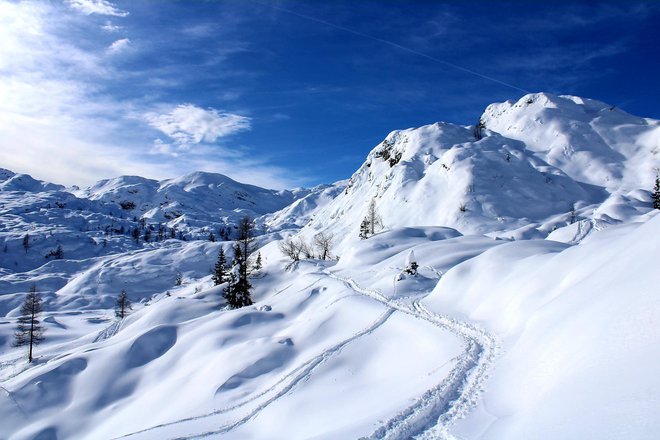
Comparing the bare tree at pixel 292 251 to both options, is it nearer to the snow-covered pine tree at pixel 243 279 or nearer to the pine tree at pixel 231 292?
the snow-covered pine tree at pixel 243 279

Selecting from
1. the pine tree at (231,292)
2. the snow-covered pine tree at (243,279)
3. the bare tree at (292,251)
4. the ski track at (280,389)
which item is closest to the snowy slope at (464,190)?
the bare tree at (292,251)

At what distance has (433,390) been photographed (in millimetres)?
14258

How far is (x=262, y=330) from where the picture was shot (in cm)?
3209

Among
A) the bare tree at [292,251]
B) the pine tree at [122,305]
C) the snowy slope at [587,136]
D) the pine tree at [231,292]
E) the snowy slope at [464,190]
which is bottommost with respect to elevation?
the pine tree at [122,305]

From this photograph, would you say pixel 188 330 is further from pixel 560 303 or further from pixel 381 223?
pixel 381 223

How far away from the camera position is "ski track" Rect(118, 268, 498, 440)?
12039 mm

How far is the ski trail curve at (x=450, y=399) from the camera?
467 inches

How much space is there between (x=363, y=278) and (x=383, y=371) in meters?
21.8

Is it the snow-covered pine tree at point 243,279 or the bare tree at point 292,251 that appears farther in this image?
the bare tree at point 292,251

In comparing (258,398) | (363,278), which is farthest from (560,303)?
(363,278)

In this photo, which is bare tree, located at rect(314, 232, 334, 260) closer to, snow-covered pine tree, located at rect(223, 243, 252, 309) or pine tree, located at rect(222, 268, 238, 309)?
snow-covered pine tree, located at rect(223, 243, 252, 309)

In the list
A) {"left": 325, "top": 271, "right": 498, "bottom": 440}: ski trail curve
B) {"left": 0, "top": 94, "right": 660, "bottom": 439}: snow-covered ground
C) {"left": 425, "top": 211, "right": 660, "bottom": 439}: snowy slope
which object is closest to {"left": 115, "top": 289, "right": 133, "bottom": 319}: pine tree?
{"left": 0, "top": 94, "right": 660, "bottom": 439}: snow-covered ground

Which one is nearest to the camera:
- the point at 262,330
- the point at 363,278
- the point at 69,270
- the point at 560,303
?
the point at 560,303

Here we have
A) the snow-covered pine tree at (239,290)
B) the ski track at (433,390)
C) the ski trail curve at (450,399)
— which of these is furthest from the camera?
the snow-covered pine tree at (239,290)
